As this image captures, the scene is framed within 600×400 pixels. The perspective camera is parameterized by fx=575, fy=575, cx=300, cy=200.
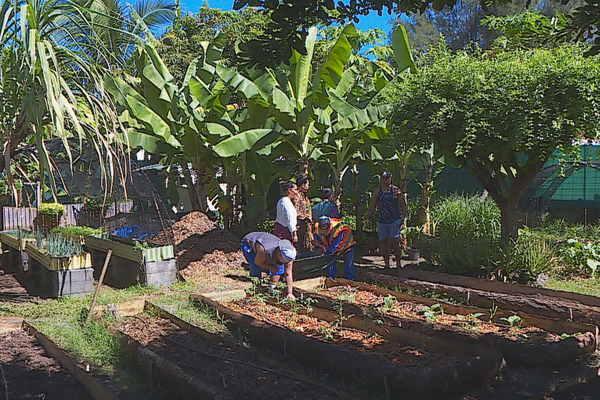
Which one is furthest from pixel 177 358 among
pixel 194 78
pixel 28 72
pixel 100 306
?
pixel 194 78

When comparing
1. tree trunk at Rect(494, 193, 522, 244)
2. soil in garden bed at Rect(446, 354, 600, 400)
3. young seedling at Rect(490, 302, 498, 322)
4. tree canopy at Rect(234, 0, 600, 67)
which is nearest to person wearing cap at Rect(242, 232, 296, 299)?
young seedling at Rect(490, 302, 498, 322)

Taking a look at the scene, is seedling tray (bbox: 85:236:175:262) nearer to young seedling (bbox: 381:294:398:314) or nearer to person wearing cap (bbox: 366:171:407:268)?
person wearing cap (bbox: 366:171:407:268)

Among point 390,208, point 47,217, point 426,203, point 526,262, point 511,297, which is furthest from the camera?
point 47,217

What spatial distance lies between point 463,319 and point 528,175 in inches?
145

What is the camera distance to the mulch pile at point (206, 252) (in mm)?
10151

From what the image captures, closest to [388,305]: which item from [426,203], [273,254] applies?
[273,254]

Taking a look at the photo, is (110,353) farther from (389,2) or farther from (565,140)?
(565,140)

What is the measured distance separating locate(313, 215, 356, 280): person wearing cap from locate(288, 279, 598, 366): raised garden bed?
798 millimetres

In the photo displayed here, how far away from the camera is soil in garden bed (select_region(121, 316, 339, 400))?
15.4ft

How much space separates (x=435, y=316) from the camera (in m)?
6.91

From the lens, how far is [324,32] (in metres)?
15.6

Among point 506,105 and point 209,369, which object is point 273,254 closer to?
point 209,369

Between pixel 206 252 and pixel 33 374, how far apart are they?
5.62 m

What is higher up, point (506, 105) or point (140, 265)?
point (506, 105)
